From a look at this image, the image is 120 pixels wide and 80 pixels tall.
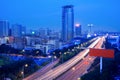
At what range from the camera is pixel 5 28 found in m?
35.5

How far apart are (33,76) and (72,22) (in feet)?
85.5

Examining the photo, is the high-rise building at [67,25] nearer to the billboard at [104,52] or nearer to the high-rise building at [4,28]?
the high-rise building at [4,28]

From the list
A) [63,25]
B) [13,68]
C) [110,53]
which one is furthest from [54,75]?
[63,25]

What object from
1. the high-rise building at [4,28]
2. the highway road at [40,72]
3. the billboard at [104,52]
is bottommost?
the highway road at [40,72]

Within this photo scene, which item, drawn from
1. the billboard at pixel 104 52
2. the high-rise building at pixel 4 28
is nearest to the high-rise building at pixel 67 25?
the high-rise building at pixel 4 28

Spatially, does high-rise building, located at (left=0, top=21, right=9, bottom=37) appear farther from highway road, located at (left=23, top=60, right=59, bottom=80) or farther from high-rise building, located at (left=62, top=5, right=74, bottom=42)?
highway road, located at (left=23, top=60, right=59, bottom=80)

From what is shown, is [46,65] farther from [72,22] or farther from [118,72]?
[72,22]

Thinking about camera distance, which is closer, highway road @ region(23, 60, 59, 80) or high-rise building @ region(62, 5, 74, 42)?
highway road @ region(23, 60, 59, 80)

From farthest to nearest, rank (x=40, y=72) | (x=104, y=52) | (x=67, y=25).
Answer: (x=67, y=25) < (x=40, y=72) < (x=104, y=52)

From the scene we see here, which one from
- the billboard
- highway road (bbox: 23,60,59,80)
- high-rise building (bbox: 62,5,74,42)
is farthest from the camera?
high-rise building (bbox: 62,5,74,42)

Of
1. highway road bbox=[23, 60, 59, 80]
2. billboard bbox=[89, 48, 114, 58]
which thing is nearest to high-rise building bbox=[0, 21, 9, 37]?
highway road bbox=[23, 60, 59, 80]

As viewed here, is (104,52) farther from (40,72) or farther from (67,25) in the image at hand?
(67,25)

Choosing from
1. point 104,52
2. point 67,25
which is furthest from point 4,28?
point 104,52

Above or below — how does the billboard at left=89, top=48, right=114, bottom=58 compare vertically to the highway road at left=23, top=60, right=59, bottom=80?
above
